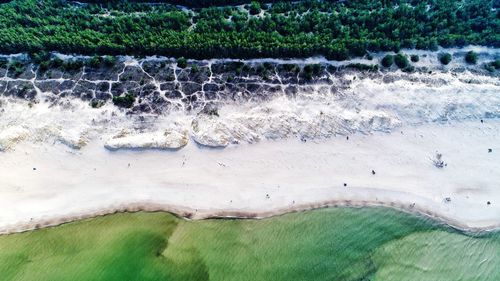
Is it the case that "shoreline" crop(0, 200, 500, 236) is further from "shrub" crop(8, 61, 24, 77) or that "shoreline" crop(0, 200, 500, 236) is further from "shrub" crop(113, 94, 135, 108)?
"shrub" crop(8, 61, 24, 77)

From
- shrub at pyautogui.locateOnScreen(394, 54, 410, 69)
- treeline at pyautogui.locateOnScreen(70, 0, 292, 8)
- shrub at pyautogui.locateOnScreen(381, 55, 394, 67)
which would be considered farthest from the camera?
treeline at pyautogui.locateOnScreen(70, 0, 292, 8)

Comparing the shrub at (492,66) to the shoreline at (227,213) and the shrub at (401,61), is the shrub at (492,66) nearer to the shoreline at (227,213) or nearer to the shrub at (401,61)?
the shrub at (401,61)

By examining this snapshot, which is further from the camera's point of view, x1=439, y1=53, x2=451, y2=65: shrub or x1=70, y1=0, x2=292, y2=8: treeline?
x1=70, y1=0, x2=292, y2=8: treeline

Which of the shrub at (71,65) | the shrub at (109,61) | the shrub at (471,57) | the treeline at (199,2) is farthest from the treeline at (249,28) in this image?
the shrub at (471,57)

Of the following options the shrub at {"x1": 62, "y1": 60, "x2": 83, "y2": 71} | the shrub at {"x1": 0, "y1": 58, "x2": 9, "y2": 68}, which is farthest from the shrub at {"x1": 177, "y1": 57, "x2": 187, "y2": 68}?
the shrub at {"x1": 0, "y1": 58, "x2": 9, "y2": 68}

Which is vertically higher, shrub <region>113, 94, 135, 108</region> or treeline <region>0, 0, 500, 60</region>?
treeline <region>0, 0, 500, 60</region>

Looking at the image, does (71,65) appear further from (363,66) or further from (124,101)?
(363,66)
